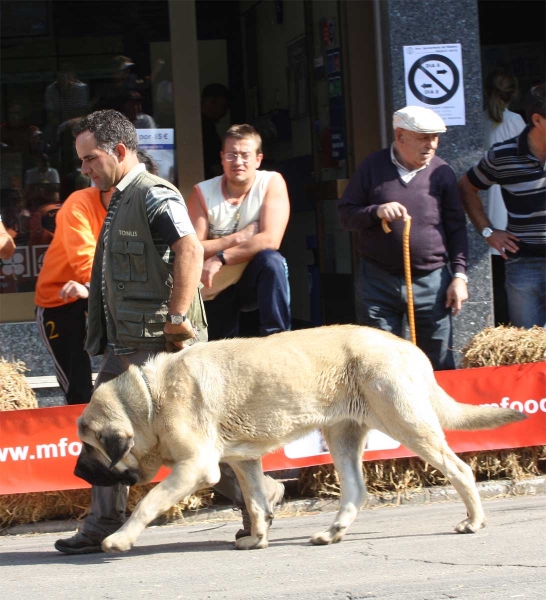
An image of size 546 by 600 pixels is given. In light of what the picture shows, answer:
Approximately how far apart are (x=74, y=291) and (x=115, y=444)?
5.00ft

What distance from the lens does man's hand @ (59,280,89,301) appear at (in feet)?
21.5

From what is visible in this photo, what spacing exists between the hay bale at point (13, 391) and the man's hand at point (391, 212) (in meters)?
2.45

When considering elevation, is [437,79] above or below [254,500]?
above

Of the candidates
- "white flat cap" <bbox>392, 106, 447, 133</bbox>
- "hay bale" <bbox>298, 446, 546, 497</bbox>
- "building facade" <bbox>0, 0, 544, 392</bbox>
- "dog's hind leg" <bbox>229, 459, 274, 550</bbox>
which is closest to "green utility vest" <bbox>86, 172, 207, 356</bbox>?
"dog's hind leg" <bbox>229, 459, 274, 550</bbox>

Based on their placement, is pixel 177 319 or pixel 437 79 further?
pixel 437 79

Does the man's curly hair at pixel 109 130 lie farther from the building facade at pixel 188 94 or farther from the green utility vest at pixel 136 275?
the building facade at pixel 188 94

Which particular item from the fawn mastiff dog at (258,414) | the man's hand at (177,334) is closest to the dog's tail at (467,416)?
the fawn mastiff dog at (258,414)

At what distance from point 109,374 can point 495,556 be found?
2.26 metres

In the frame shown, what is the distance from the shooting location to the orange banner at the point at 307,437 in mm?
6484

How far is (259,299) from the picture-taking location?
6977 mm

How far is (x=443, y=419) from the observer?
578cm

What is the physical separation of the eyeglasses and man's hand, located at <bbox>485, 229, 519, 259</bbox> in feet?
5.86

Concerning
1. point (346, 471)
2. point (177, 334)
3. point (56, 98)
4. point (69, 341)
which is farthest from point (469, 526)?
point (56, 98)

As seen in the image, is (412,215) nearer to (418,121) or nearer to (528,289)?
(418,121)
